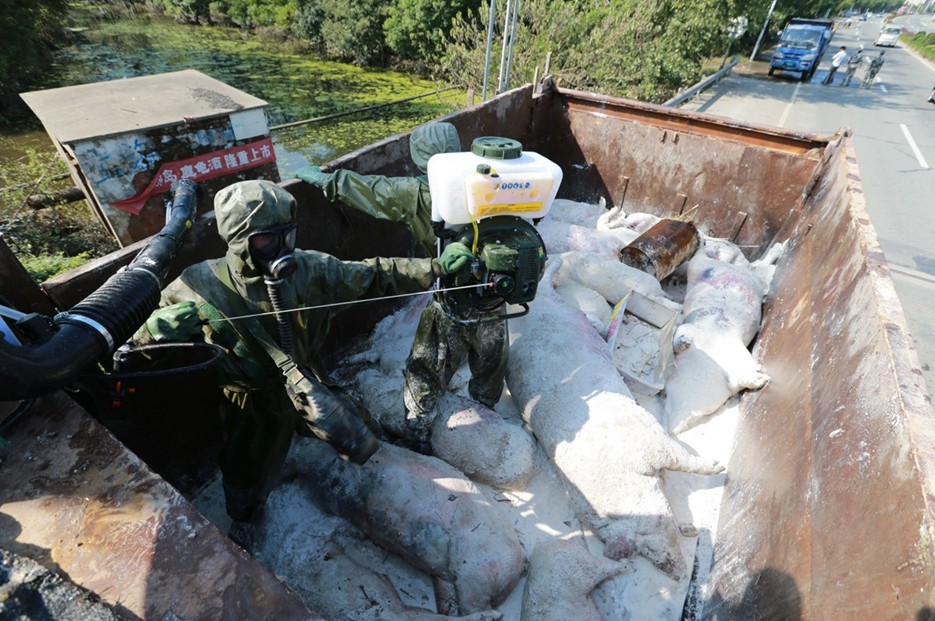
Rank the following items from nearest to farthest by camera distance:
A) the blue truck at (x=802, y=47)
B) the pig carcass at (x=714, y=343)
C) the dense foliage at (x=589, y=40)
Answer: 1. the pig carcass at (x=714, y=343)
2. the dense foliage at (x=589, y=40)
3. the blue truck at (x=802, y=47)

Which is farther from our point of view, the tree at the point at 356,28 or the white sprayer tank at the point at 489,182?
the tree at the point at 356,28

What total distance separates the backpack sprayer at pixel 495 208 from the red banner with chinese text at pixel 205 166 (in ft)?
6.00

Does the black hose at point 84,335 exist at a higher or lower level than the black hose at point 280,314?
higher

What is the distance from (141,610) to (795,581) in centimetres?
202

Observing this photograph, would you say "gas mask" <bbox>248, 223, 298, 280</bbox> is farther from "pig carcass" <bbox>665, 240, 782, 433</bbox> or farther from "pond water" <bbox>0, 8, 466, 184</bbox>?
"pond water" <bbox>0, 8, 466, 184</bbox>

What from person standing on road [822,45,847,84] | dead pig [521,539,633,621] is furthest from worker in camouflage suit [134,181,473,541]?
person standing on road [822,45,847,84]

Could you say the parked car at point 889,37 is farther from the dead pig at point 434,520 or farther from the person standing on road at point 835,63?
the dead pig at point 434,520

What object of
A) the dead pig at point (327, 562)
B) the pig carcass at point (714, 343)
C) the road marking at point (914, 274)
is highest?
the pig carcass at point (714, 343)

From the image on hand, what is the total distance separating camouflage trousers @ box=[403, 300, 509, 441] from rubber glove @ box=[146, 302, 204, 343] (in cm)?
140

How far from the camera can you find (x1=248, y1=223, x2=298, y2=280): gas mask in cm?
188

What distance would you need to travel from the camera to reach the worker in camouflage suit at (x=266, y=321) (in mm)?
1888

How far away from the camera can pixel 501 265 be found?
8.17ft

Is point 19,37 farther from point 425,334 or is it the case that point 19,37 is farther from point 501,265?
point 501,265

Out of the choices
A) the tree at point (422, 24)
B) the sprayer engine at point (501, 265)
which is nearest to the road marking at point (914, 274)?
the sprayer engine at point (501, 265)
